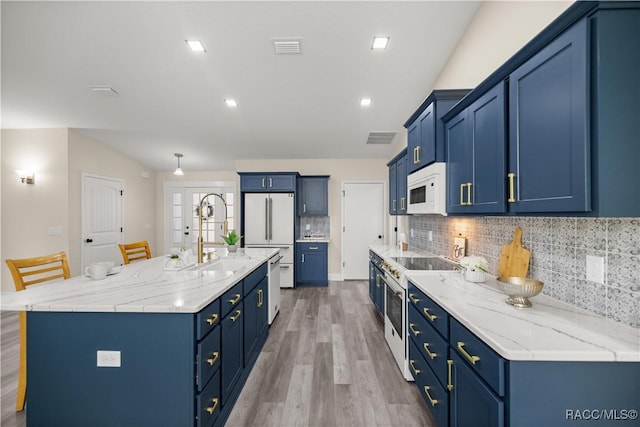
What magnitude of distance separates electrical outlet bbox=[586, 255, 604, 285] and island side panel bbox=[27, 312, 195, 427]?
201cm

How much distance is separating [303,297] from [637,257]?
406 cm

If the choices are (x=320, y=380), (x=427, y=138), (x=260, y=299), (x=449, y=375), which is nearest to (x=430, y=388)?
(x=449, y=375)

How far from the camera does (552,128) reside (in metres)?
1.18

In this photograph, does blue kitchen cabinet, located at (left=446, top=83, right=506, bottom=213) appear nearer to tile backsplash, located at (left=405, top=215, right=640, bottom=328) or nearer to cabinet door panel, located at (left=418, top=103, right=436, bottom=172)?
cabinet door panel, located at (left=418, top=103, right=436, bottom=172)

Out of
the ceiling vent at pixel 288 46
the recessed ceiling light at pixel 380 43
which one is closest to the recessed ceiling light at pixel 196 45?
the ceiling vent at pixel 288 46

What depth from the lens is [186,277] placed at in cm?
203

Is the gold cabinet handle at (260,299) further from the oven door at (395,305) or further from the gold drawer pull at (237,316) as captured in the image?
the oven door at (395,305)

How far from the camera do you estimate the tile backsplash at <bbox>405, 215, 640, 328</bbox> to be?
1.18 meters

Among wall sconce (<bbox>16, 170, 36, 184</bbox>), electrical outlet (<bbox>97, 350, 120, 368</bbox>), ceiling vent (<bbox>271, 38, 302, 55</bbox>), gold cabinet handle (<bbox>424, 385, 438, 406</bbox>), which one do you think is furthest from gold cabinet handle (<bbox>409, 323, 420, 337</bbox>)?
wall sconce (<bbox>16, 170, 36, 184</bbox>)

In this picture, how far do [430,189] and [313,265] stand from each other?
3391 mm

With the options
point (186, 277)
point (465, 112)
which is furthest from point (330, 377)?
point (465, 112)

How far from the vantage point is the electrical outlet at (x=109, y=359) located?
143 centimetres

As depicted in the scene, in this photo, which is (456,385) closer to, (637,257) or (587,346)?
(587,346)

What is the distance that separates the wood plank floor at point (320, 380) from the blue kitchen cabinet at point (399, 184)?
1580 millimetres
